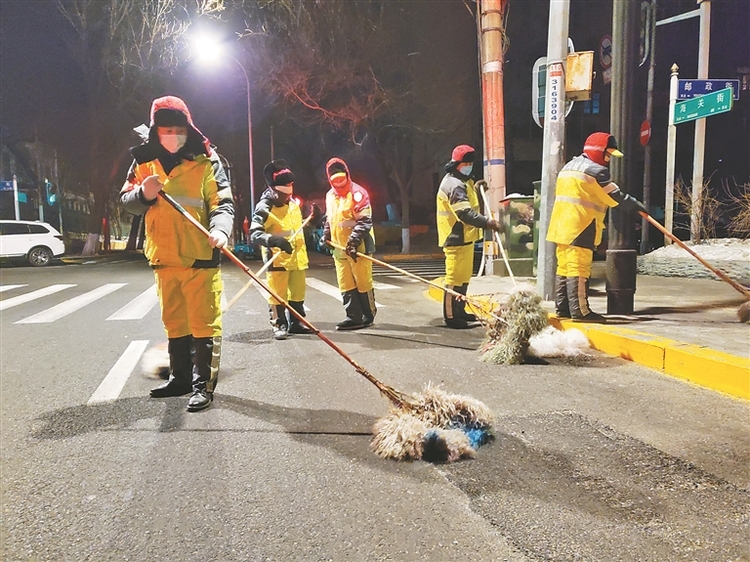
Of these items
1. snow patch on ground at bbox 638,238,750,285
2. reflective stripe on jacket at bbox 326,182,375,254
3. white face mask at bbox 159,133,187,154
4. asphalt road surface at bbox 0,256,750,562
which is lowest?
asphalt road surface at bbox 0,256,750,562

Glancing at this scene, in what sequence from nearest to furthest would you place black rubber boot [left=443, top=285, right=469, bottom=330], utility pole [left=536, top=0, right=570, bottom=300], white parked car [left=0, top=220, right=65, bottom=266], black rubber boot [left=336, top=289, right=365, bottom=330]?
1. black rubber boot [left=443, top=285, right=469, bottom=330]
2. black rubber boot [left=336, top=289, right=365, bottom=330]
3. utility pole [left=536, top=0, right=570, bottom=300]
4. white parked car [left=0, top=220, right=65, bottom=266]

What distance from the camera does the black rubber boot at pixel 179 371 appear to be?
13.1 ft

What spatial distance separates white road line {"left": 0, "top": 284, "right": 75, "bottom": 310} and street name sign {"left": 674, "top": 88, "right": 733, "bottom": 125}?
1362 cm

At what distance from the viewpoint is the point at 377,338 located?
20.1ft

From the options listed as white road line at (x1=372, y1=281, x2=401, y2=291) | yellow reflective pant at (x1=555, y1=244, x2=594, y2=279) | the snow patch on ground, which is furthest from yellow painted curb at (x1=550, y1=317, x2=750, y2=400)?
white road line at (x1=372, y1=281, x2=401, y2=291)

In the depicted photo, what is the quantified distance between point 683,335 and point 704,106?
27.5 feet

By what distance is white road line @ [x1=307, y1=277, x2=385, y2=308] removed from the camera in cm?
1029

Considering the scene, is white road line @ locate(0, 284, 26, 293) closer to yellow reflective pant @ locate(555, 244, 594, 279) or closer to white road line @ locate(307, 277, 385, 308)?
white road line @ locate(307, 277, 385, 308)

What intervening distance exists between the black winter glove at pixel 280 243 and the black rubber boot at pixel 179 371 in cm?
195

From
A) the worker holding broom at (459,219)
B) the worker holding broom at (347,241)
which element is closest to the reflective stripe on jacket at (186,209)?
the worker holding broom at (347,241)

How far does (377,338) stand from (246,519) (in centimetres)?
387

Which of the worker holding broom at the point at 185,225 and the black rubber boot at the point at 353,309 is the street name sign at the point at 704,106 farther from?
the worker holding broom at the point at 185,225

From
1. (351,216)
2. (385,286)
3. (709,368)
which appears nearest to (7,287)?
(385,286)

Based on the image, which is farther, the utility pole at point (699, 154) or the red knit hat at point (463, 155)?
the utility pole at point (699, 154)
